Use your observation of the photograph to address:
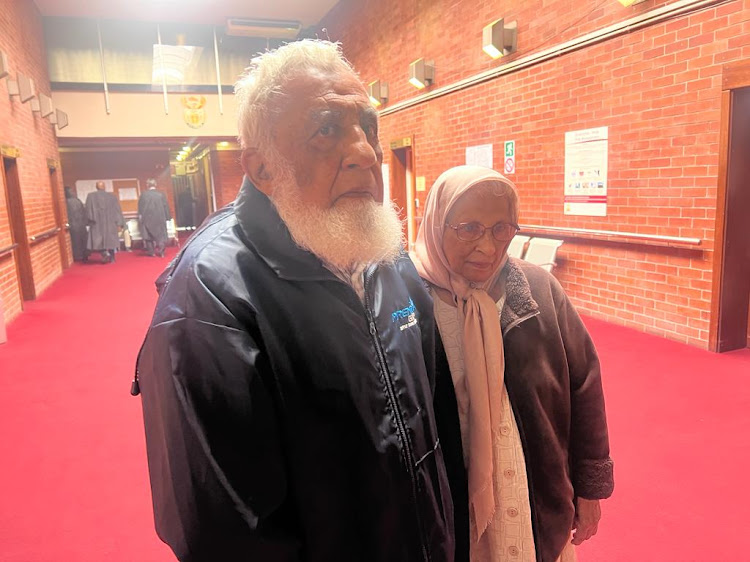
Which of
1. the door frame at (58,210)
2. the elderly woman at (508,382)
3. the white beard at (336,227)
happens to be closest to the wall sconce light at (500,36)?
the elderly woman at (508,382)

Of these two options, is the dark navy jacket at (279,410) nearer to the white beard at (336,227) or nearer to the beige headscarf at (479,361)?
the white beard at (336,227)

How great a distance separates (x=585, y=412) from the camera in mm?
1364

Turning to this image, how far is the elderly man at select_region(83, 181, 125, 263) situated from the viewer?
10859mm

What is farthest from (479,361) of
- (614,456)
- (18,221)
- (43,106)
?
(43,106)

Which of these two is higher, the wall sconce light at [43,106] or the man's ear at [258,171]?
the wall sconce light at [43,106]

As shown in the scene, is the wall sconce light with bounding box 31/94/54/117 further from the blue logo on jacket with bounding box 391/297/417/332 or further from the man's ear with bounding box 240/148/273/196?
the blue logo on jacket with bounding box 391/297/417/332

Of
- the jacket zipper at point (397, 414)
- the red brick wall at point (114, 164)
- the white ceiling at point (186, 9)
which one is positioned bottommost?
the jacket zipper at point (397, 414)

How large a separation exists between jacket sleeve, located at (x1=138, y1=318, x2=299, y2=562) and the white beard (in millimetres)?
227

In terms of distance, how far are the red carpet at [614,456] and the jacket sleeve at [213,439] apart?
157 cm

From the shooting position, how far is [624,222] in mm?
4578

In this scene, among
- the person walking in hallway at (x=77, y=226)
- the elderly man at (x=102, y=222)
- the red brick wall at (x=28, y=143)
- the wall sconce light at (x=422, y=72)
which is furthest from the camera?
the person walking in hallway at (x=77, y=226)

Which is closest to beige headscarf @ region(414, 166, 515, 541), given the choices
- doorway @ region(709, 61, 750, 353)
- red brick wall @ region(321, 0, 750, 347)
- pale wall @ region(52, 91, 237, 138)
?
doorway @ region(709, 61, 750, 353)

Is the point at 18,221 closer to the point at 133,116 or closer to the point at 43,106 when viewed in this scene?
the point at 43,106

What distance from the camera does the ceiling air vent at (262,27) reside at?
1031cm
